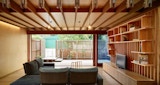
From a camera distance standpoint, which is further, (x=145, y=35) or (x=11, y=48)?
(x=11, y=48)

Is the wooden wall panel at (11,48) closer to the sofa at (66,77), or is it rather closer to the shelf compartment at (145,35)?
the sofa at (66,77)

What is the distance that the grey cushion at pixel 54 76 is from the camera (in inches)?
159

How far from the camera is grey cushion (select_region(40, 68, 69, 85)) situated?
4.04 m

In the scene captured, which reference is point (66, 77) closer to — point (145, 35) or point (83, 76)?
point (83, 76)

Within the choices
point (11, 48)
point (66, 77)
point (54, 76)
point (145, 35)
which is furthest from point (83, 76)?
point (11, 48)

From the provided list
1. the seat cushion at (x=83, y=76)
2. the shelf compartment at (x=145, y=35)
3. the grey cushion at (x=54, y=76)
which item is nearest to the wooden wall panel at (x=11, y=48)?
the grey cushion at (x=54, y=76)

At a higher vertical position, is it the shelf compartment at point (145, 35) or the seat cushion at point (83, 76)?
the shelf compartment at point (145, 35)

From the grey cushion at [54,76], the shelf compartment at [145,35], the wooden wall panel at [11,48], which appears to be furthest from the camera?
the wooden wall panel at [11,48]

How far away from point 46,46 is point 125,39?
9400 millimetres

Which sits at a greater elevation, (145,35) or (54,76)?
(145,35)

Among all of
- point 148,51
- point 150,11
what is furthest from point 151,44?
point 150,11

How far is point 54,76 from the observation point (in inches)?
159

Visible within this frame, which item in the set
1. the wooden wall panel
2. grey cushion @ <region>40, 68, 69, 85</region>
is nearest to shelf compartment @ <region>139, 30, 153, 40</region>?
grey cushion @ <region>40, 68, 69, 85</region>

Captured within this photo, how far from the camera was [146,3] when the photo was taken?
9.53 feet
